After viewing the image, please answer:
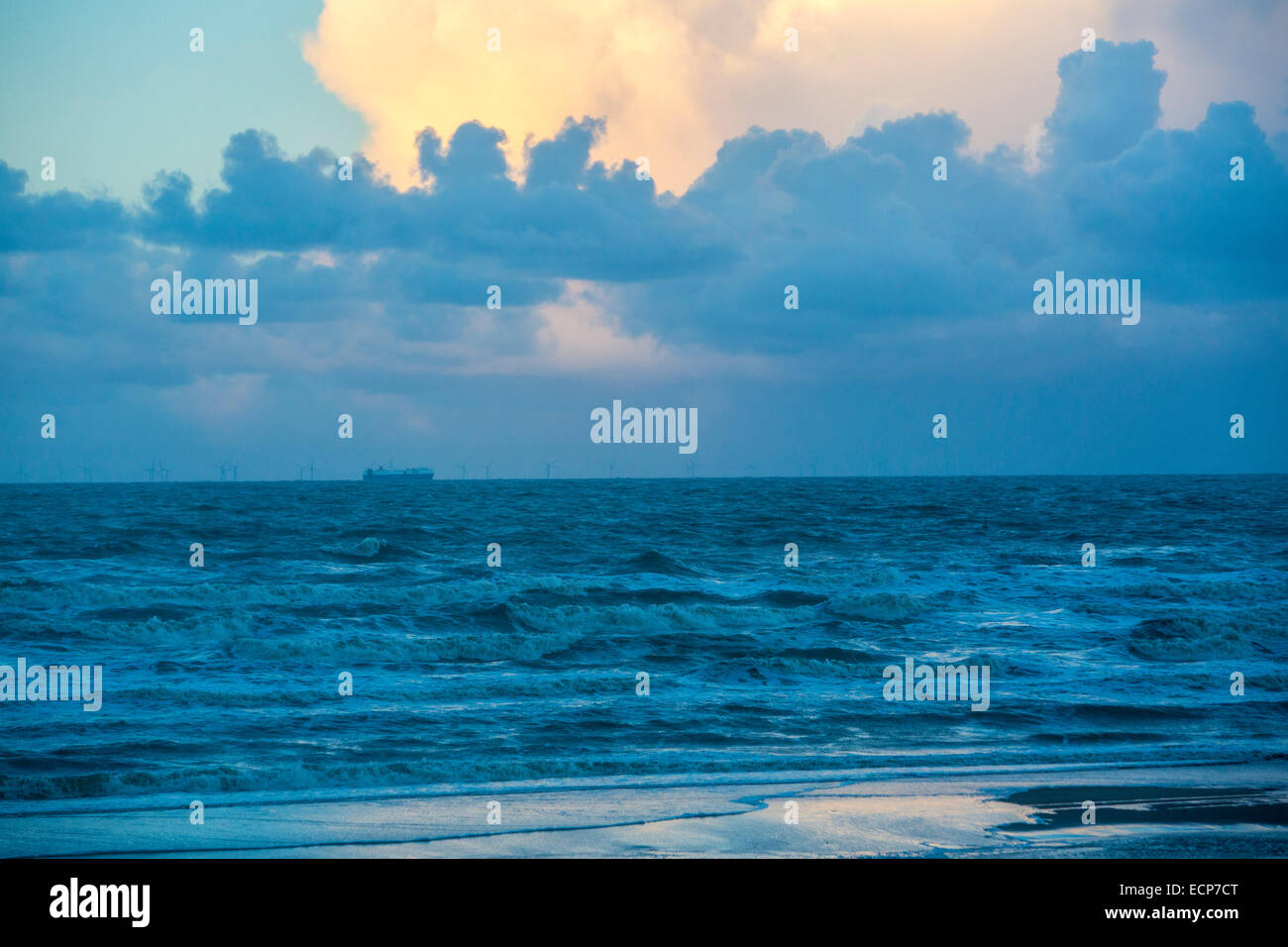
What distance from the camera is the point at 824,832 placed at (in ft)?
33.0

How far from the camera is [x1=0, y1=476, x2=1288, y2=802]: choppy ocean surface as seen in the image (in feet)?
45.3

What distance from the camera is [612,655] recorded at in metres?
22.4

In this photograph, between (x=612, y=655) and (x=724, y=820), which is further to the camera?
(x=612, y=655)

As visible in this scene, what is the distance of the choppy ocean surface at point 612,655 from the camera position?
13.8 meters

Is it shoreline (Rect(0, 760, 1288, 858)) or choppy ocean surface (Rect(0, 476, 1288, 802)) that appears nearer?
A: shoreline (Rect(0, 760, 1288, 858))

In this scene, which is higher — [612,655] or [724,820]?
[612,655]

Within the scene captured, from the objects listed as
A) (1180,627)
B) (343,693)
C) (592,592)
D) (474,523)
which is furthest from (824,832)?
(474,523)

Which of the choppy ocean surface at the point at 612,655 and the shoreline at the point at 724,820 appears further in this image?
the choppy ocean surface at the point at 612,655

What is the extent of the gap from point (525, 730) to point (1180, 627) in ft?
58.8
